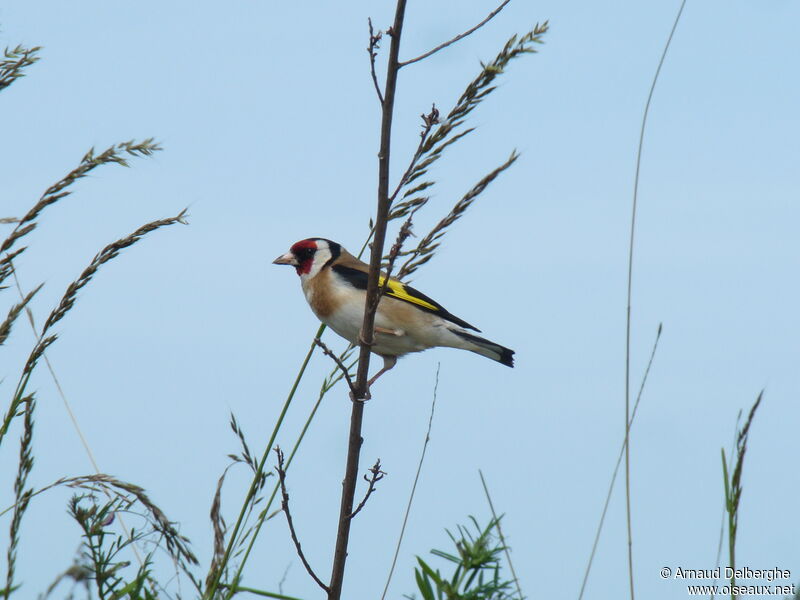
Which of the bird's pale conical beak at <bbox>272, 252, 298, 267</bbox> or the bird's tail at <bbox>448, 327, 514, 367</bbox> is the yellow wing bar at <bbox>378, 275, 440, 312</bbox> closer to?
the bird's tail at <bbox>448, 327, 514, 367</bbox>

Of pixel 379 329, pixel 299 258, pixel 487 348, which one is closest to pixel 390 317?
pixel 379 329

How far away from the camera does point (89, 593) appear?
2354 millimetres

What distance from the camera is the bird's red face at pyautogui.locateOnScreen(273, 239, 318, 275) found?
6.07 meters

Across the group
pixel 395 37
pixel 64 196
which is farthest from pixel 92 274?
pixel 395 37

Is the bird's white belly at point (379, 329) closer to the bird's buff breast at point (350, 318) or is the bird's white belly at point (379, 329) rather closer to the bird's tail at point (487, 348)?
the bird's buff breast at point (350, 318)

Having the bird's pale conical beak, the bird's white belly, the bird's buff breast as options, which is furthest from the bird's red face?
the bird's white belly

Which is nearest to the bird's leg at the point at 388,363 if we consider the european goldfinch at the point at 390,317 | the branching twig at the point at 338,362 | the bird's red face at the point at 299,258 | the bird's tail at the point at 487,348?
the european goldfinch at the point at 390,317

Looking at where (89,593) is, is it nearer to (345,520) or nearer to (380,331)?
(345,520)

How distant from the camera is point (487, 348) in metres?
5.69

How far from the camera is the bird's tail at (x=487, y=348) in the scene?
5.65 metres

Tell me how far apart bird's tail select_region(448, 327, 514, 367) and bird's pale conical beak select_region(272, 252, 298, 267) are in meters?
1.14

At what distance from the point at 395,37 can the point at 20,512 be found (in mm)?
1683

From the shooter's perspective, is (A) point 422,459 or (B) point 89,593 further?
(A) point 422,459

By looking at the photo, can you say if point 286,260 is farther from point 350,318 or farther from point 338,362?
point 338,362
